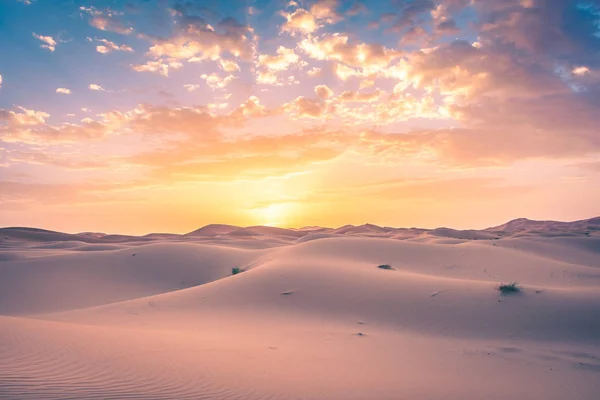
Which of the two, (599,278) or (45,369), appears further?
(599,278)

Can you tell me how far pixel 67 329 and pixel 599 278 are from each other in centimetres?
1642

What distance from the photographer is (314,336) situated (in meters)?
8.39

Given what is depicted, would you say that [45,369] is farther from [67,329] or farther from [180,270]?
[180,270]

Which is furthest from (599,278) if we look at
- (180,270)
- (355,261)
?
(180,270)

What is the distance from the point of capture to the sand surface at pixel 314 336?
528cm

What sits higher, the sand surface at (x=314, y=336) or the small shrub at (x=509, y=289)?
the small shrub at (x=509, y=289)

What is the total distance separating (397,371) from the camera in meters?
6.28

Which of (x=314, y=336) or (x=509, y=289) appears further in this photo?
(x=509, y=289)

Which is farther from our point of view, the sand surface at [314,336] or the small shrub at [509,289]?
the small shrub at [509,289]

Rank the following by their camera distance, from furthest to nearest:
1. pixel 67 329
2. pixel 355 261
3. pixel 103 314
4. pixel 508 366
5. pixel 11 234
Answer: pixel 11 234
pixel 355 261
pixel 103 314
pixel 67 329
pixel 508 366

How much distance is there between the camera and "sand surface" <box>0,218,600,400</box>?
17.3 feet

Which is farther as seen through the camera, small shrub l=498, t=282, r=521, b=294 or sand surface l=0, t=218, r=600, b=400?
small shrub l=498, t=282, r=521, b=294

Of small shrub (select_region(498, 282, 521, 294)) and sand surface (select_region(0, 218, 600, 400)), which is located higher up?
small shrub (select_region(498, 282, 521, 294))

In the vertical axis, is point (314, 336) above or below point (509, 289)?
below
